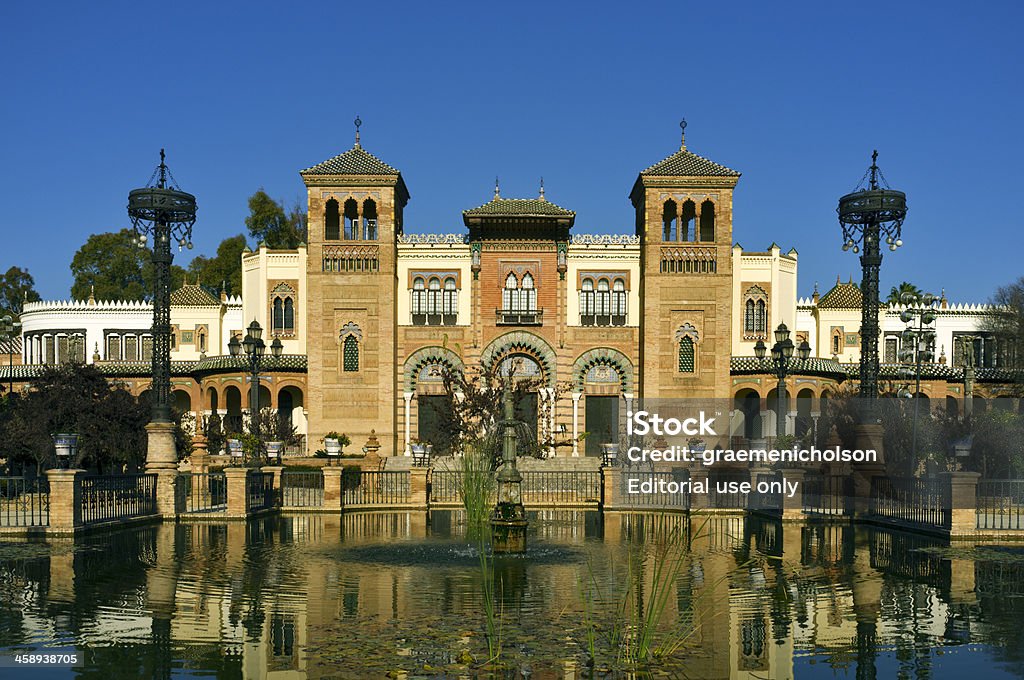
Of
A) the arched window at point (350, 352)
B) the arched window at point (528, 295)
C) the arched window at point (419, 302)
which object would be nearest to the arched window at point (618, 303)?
the arched window at point (528, 295)

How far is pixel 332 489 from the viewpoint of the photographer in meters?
25.7

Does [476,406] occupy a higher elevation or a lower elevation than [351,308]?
lower

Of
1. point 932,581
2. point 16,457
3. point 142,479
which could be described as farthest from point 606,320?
point 932,581

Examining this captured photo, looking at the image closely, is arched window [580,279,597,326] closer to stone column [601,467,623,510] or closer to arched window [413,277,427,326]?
arched window [413,277,427,326]

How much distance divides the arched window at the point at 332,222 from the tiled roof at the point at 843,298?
977 inches

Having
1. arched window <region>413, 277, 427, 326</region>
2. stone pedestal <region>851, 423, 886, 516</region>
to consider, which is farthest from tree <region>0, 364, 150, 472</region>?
stone pedestal <region>851, 423, 886, 516</region>

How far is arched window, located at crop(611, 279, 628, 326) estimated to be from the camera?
48812 millimetres

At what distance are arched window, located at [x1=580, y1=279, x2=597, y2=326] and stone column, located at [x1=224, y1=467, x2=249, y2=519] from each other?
27231 millimetres

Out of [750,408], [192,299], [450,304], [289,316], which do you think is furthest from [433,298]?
[750,408]

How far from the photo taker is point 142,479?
22.6 meters

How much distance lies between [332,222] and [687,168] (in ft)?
54.5

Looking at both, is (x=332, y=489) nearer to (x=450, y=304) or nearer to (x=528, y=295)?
(x=450, y=304)

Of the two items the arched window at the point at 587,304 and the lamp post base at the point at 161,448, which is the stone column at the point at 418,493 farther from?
the arched window at the point at 587,304

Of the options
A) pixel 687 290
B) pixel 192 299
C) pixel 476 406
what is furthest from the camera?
pixel 192 299
